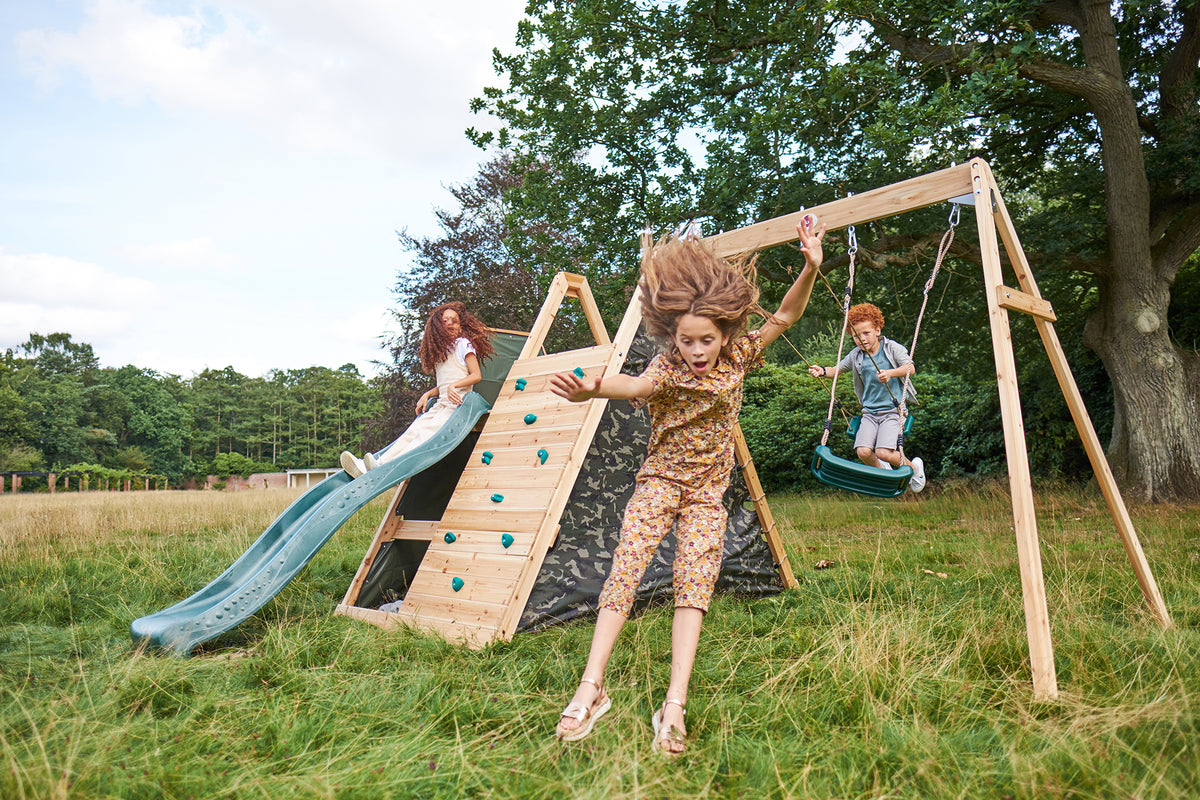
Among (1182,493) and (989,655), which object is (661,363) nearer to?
(989,655)

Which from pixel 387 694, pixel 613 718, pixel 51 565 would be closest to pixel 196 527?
pixel 51 565

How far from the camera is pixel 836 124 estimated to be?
29.3 feet

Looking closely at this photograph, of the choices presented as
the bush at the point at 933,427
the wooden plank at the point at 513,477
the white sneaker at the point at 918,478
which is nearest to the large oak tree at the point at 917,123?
the bush at the point at 933,427

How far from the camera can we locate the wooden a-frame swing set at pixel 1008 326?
2.90 meters

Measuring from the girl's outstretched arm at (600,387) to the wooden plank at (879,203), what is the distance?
1.48 metres

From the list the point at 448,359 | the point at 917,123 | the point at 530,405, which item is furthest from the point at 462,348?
the point at 917,123

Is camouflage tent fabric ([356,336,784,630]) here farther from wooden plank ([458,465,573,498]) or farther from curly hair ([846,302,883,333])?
curly hair ([846,302,883,333])

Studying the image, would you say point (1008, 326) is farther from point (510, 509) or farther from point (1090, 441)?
point (510, 509)

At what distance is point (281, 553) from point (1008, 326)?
3.57 meters

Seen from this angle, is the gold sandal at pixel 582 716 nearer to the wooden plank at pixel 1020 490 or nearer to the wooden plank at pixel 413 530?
the wooden plank at pixel 1020 490

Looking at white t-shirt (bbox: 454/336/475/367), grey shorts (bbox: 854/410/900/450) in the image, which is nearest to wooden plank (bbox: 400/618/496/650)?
white t-shirt (bbox: 454/336/475/367)

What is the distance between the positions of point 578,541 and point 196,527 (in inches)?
250

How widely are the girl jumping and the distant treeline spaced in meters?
42.9

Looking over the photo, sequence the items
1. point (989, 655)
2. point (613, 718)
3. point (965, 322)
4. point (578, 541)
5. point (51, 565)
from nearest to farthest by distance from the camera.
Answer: point (613, 718), point (989, 655), point (578, 541), point (51, 565), point (965, 322)
